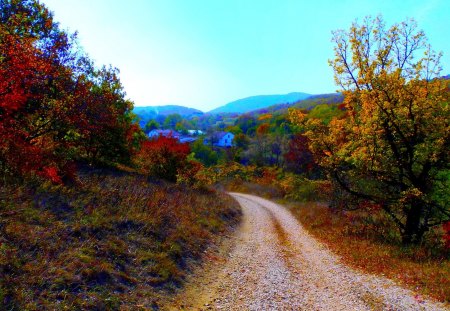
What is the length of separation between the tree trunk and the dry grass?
482mm

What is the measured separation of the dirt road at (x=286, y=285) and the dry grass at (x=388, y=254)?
0.66 meters

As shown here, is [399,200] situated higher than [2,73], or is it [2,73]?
[2,73]

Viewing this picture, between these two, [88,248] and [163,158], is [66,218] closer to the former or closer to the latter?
[88,248]

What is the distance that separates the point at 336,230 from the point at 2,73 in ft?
53.8

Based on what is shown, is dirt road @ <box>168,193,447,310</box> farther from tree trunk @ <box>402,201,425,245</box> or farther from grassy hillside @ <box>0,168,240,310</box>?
tree trunk @ <box>402,201,425,245</box>

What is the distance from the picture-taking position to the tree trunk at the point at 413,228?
14.3m

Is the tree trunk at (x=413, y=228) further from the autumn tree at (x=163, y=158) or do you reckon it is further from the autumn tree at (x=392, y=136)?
the autumn tree at (x=163, y=158)

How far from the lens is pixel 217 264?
1087 cm

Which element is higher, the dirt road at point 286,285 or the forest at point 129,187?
the forest at point 129,187

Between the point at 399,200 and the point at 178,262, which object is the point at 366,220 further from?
the point at 178,262

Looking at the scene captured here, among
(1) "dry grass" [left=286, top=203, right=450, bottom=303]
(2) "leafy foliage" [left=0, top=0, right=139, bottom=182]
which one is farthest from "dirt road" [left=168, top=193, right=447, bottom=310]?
(2) "leafy foliage" [left=0, top=0, right=139, bottom=182]

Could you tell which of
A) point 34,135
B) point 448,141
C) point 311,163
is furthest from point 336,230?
point 311,163

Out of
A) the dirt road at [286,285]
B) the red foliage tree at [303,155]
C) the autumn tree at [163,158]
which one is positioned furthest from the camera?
the red foliage tree at [303,155]

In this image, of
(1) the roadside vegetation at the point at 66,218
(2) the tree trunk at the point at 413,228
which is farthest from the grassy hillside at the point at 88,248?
(2) the tree trunk at the point at 413,228
